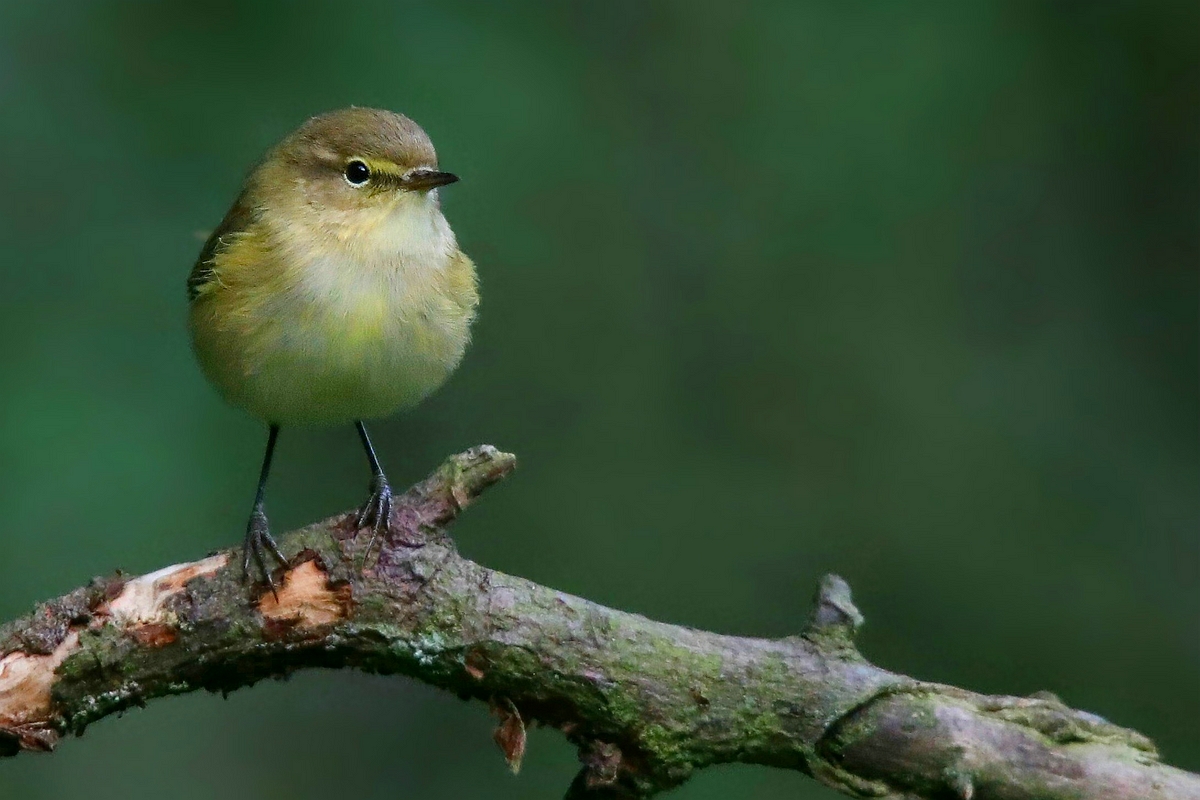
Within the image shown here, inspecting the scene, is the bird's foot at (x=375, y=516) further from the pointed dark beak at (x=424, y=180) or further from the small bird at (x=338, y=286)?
the pointed dark beak at (x=424, y=180)

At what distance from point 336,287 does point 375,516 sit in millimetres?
601

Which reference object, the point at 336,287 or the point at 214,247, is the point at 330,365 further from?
the point at 214,247

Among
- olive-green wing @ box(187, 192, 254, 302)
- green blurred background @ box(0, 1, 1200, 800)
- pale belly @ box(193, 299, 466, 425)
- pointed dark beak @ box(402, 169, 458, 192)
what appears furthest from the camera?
green blurred background @ box(0, 1, 1200, 800)

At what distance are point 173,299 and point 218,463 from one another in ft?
1.79

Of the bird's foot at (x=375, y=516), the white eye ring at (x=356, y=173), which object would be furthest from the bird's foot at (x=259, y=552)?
the white eye ring at (x=356, y=173)

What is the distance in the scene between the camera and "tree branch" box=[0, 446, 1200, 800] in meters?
2.90

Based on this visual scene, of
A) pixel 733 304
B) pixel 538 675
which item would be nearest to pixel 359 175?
pixel 538 675

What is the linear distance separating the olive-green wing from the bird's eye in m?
0.28

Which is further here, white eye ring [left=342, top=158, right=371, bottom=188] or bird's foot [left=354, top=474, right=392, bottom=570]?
white eye ring [left=342, top=158, right=371, bottom=188]

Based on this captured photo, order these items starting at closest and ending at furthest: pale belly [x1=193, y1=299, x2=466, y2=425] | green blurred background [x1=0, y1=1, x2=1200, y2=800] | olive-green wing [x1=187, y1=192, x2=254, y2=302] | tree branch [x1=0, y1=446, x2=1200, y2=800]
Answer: tree branch [x1=0, y1=446, x2=1200, y2=800], pale belly [x1=193, y1=299, x2=466, y2=425], olive-green wing [x1=187, y1=192, x2=254, y2=302], green blurred background [x1=0, y1=1, x2=1200, y2=800]

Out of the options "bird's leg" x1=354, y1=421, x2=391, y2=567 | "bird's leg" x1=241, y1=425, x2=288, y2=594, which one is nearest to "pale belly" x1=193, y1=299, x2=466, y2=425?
"bird's leg" x1=354, y1=421, x2=391, y2=567

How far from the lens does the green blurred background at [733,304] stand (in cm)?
471

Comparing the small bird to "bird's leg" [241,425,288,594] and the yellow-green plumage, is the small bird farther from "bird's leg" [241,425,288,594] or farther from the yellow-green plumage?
"bird's leg" [241,425,288,594]

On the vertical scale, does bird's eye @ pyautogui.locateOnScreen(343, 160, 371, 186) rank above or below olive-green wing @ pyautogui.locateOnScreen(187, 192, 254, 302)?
above
